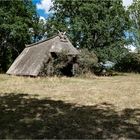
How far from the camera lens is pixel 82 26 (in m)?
42.2

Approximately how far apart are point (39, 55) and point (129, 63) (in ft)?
62.4

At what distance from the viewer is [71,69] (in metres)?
32.2

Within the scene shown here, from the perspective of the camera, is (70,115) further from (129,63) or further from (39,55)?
(129,63)

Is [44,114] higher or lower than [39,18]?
lower

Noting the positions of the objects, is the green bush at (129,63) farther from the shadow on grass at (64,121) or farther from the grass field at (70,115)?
the shadow on grass at (64,121)

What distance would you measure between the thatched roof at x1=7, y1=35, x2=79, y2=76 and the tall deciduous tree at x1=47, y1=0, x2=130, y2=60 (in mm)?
8853

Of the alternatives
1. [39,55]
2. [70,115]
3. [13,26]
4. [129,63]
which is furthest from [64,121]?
[129,63]

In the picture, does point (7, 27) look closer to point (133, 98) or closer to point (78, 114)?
point (133, 98)

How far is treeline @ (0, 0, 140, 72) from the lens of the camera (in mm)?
41750

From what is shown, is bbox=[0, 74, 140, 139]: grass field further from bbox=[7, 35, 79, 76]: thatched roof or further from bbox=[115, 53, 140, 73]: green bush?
bbox=[115, 53, 140, 73]: green bush

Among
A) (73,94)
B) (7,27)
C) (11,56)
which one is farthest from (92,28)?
(73,94)

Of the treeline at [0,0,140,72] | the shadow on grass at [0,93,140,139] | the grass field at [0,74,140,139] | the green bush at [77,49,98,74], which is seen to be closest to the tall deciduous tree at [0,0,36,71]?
the treeline at [0,0,140,72]

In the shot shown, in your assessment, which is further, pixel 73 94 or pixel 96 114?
pixel 73 94

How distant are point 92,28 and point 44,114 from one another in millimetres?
31734
